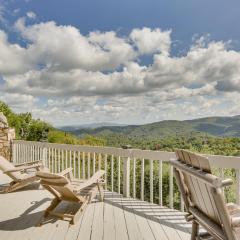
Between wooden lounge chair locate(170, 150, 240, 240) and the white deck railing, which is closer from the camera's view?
wooden lounge chair locate(170, 150, 240, 240)

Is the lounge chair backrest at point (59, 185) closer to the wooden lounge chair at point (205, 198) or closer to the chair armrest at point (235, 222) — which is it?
the wooden lounge chair at point (205, 198)

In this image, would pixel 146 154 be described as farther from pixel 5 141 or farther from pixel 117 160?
pixel 5 141

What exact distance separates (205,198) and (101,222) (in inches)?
87.2

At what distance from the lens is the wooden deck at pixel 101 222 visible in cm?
388

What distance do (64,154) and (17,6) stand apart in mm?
9464

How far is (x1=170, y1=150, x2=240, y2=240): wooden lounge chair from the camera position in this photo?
2141 mm

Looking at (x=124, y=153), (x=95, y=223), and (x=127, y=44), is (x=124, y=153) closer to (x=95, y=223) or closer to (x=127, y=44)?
(x=95, y=223)

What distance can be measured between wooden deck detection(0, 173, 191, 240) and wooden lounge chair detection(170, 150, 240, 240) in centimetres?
106

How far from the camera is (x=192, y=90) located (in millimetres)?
56719

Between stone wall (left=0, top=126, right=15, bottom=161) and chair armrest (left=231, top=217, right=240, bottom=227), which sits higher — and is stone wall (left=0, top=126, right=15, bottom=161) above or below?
above

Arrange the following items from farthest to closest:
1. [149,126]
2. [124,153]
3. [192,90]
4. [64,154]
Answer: [149,126], [192,90], [64,154], [124,153]

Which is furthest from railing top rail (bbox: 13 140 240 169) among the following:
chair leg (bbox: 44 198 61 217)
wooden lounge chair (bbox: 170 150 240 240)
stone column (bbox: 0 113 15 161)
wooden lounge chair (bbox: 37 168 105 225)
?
stone column (bbox: 0 113 15 161)

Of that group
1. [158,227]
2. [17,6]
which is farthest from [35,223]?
[17,6]

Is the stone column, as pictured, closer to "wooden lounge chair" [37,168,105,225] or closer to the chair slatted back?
"wooden lounge chair" [37,168,105,225]
